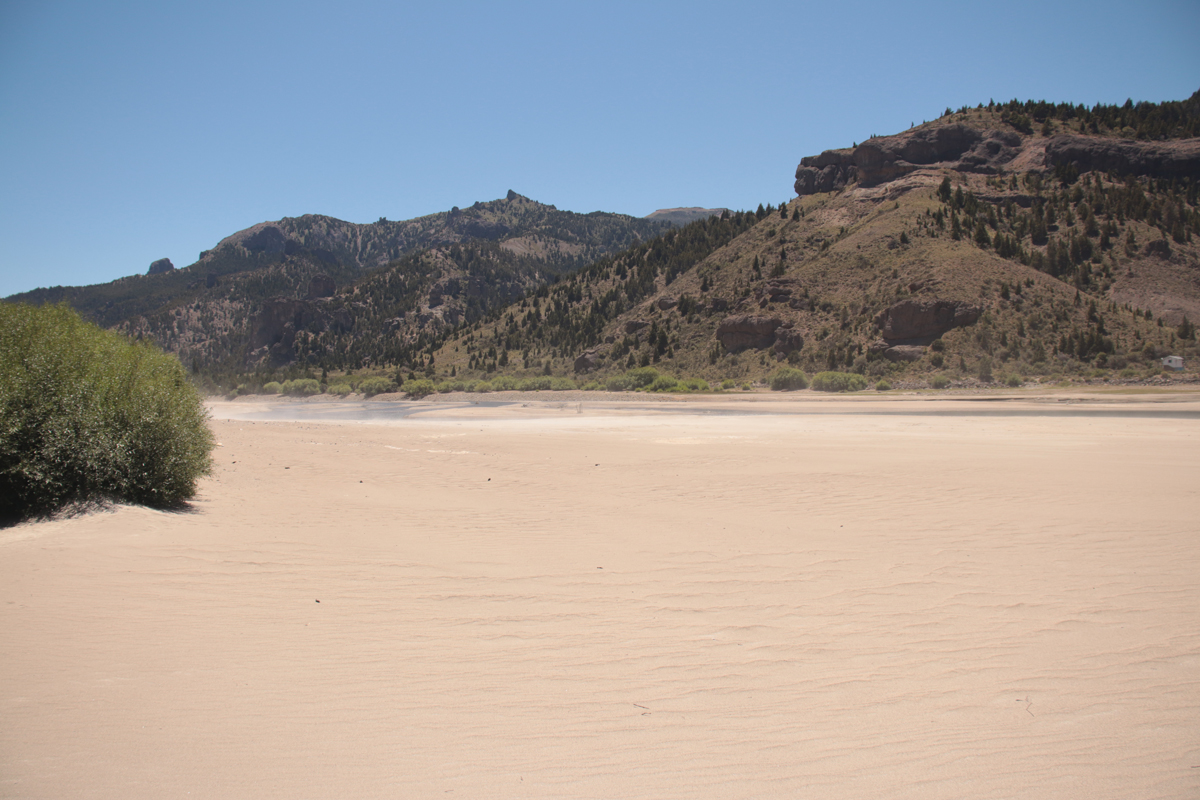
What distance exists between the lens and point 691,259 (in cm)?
8831

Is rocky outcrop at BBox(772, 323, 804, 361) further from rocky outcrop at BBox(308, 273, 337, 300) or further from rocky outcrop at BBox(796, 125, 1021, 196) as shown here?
rocky outcrop at BBox(308, 273, 337, 300)

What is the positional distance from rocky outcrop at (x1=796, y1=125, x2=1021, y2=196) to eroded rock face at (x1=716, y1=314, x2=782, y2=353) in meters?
31.9

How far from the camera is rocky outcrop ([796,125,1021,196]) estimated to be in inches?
2908

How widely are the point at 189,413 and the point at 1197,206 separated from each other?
91.0 meters

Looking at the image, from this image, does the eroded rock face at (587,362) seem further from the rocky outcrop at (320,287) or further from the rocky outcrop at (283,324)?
Result: the rocky outcrop at (320,287)

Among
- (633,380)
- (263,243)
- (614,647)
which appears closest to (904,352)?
(633,380)

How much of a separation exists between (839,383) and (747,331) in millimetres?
17824

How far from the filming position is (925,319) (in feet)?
167

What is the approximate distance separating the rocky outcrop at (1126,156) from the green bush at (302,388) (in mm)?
92603

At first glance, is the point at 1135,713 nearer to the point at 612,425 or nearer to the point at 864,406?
the point at 612,425

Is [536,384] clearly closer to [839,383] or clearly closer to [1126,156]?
[839,383]

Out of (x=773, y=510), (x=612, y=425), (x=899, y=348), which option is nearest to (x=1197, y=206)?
(x=899, y=348)

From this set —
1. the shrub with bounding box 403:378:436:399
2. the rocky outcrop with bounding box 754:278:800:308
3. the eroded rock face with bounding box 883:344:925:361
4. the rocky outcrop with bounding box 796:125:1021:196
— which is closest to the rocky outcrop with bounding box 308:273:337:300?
the shrub with bounding box 403:378:436:399

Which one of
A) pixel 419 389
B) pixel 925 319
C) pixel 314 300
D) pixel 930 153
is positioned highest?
pixel 930 153
